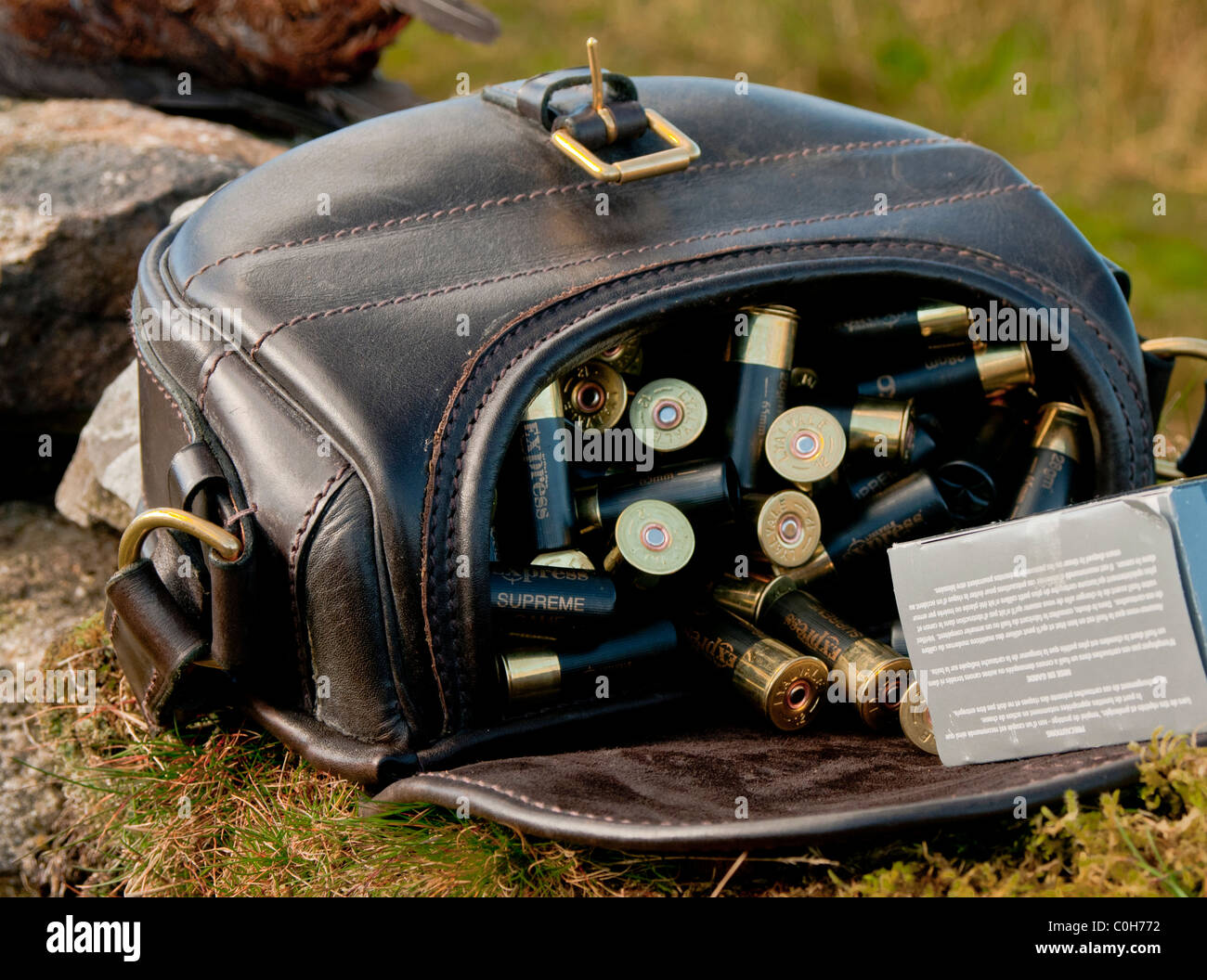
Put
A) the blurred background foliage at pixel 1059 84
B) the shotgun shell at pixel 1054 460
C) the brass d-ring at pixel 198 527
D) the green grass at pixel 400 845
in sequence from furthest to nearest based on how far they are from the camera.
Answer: the blurred background foliage at pixel 1059 84 → the shotgun shell at pixel 1054 460 → the brass d-ring at pixel 198 527 → the green grass at pixel 400 845

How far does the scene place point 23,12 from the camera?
396 centimetres

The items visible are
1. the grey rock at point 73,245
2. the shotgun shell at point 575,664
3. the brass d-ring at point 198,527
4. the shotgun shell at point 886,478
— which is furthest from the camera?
the grey rock at point 73,245

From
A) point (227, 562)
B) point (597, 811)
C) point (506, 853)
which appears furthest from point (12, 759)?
point (597, 811)

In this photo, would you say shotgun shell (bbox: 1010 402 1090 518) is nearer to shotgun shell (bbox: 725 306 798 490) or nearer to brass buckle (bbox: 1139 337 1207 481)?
brass buckle (bbox: 1139 337 1207 481)

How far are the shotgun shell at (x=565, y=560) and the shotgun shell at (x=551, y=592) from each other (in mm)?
55

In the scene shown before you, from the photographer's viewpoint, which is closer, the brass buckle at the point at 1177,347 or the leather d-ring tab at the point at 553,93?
the leather d-ring tab at the point at 553,93

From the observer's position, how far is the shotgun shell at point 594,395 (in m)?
2.41

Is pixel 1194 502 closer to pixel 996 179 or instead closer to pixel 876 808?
pixel 876 808

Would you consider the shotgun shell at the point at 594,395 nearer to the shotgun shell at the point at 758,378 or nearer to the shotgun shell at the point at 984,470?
the shotgun shell at the point at 758,378

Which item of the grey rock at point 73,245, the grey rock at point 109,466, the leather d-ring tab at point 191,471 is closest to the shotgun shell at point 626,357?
the leather d-ring tab at point 191,471

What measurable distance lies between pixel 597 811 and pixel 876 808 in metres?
0.42

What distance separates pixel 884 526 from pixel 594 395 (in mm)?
690

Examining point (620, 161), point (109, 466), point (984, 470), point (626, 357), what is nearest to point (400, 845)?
point (626, 357)

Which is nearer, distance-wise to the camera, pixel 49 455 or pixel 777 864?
pixel 777 864
